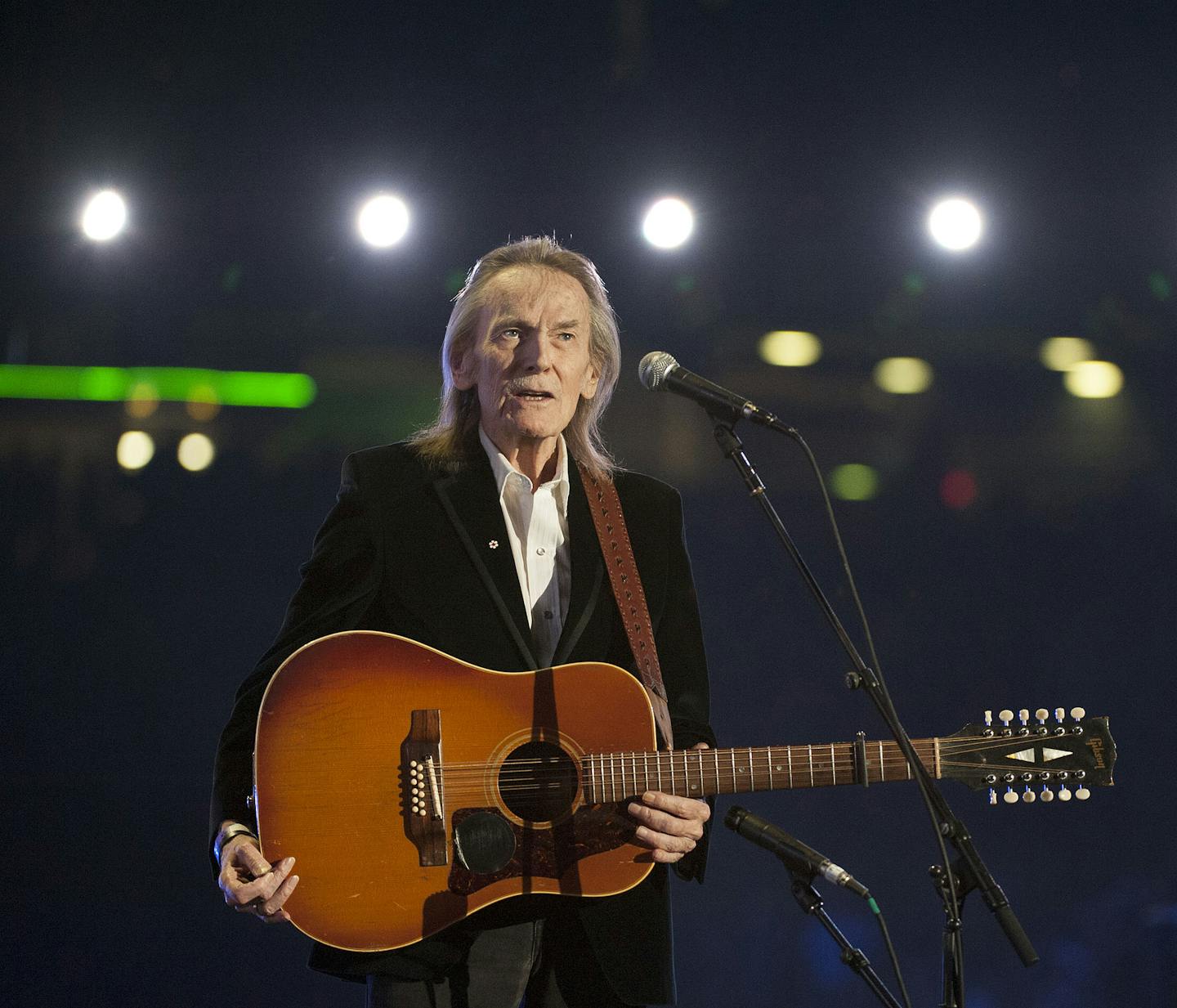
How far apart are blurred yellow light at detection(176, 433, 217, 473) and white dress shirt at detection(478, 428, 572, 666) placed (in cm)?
181

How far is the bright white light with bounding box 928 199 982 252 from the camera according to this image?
4676 millimetres

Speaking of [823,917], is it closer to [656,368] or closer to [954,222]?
[656,368]

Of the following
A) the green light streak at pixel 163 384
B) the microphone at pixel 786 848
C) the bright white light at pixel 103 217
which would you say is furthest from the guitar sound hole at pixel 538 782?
the bright white light at pixel 103 217

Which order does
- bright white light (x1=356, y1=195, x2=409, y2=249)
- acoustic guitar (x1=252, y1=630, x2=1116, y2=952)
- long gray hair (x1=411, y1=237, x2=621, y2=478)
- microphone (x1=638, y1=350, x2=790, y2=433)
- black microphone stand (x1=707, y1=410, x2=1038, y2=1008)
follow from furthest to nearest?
bright white light (x1=356, y1=195, x2=409, y2=249) → long gray hair (x1=411, y1=237, x2=621, y2=478) → acoustic guitar (x1=252, y1=630, x2=1116, y2=952) → microphone (x1=638, y1=350, x2=790, y2=433) → black microphone stand (x1=707, y1=410, x2=1038, y2=1008)

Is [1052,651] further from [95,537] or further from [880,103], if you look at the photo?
[95,537]

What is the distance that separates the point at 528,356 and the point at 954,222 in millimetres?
2704

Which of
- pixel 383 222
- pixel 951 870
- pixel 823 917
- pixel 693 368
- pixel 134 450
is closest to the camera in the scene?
pixel 951 870

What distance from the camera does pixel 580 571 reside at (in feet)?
8.86

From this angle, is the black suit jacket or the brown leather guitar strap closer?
the black suit jacket

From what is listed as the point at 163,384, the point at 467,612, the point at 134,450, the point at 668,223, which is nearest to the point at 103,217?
the point at 163,384

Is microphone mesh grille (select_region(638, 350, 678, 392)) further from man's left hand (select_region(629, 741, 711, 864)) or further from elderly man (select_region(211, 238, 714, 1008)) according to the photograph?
man's left hand (select_region(629, 741, 711, 864))

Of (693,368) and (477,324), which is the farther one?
(693,368)

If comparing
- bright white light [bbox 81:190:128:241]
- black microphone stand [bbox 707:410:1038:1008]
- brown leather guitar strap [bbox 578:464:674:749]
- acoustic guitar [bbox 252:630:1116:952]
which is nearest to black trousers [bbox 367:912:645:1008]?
acoustic guitar [bbox 252:630:1116:952]

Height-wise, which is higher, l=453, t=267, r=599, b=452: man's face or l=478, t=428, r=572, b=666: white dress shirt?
l=453, t=267, r=599, b=452: man's face
